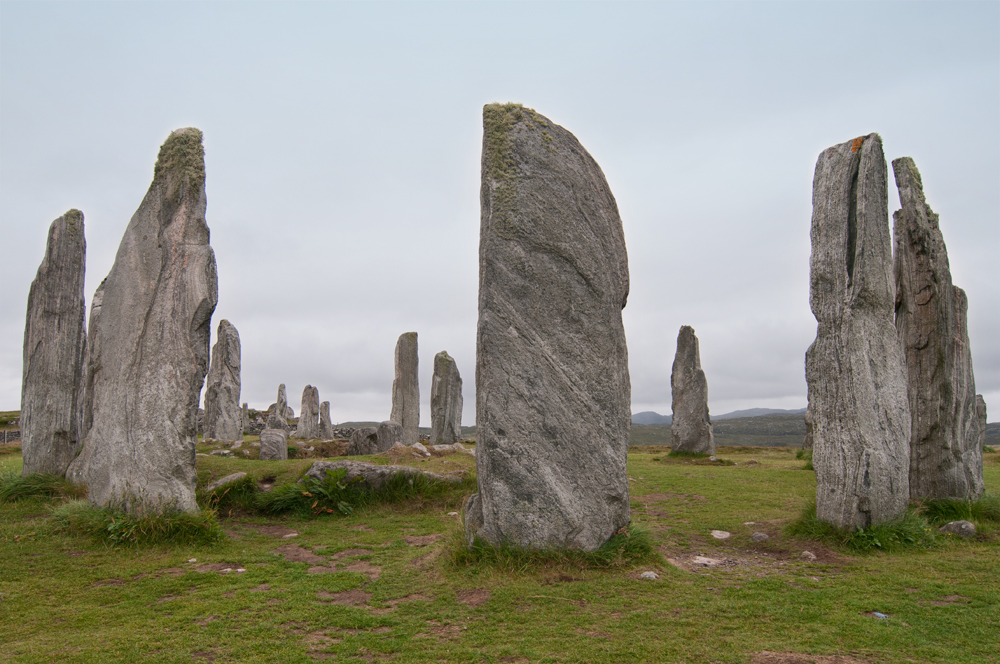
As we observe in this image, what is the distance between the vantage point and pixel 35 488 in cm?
1021

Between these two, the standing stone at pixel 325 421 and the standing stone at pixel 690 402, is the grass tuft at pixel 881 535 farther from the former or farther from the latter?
the standing stone at pixel 325 421

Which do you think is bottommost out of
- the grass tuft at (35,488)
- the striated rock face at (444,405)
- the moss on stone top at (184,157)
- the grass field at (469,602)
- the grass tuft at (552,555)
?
the grass field at (469,602)

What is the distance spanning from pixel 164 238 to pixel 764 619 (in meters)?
8.44

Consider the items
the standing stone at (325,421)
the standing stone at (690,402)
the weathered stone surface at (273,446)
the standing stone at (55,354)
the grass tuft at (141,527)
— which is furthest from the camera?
the standing stone at (325,421)

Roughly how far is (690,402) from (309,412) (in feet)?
60.6

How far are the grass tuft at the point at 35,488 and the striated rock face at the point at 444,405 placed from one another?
46.8 ft

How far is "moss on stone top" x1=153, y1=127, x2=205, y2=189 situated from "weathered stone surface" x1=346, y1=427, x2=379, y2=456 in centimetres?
1061

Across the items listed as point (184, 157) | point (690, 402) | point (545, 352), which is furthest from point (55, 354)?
point (690, 402)

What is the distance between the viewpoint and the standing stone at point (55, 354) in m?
11.1

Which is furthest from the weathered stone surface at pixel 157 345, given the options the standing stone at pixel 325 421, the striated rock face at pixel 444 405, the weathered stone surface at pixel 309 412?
the standing stone at pixel 325 421

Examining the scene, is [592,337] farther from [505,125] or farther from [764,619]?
[764,619]

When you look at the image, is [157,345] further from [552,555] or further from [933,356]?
[933,356]

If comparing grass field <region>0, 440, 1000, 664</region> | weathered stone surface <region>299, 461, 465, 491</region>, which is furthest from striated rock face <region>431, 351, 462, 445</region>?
grass field <region>0, 440, 1000, 664</region>

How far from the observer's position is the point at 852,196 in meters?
8.18
